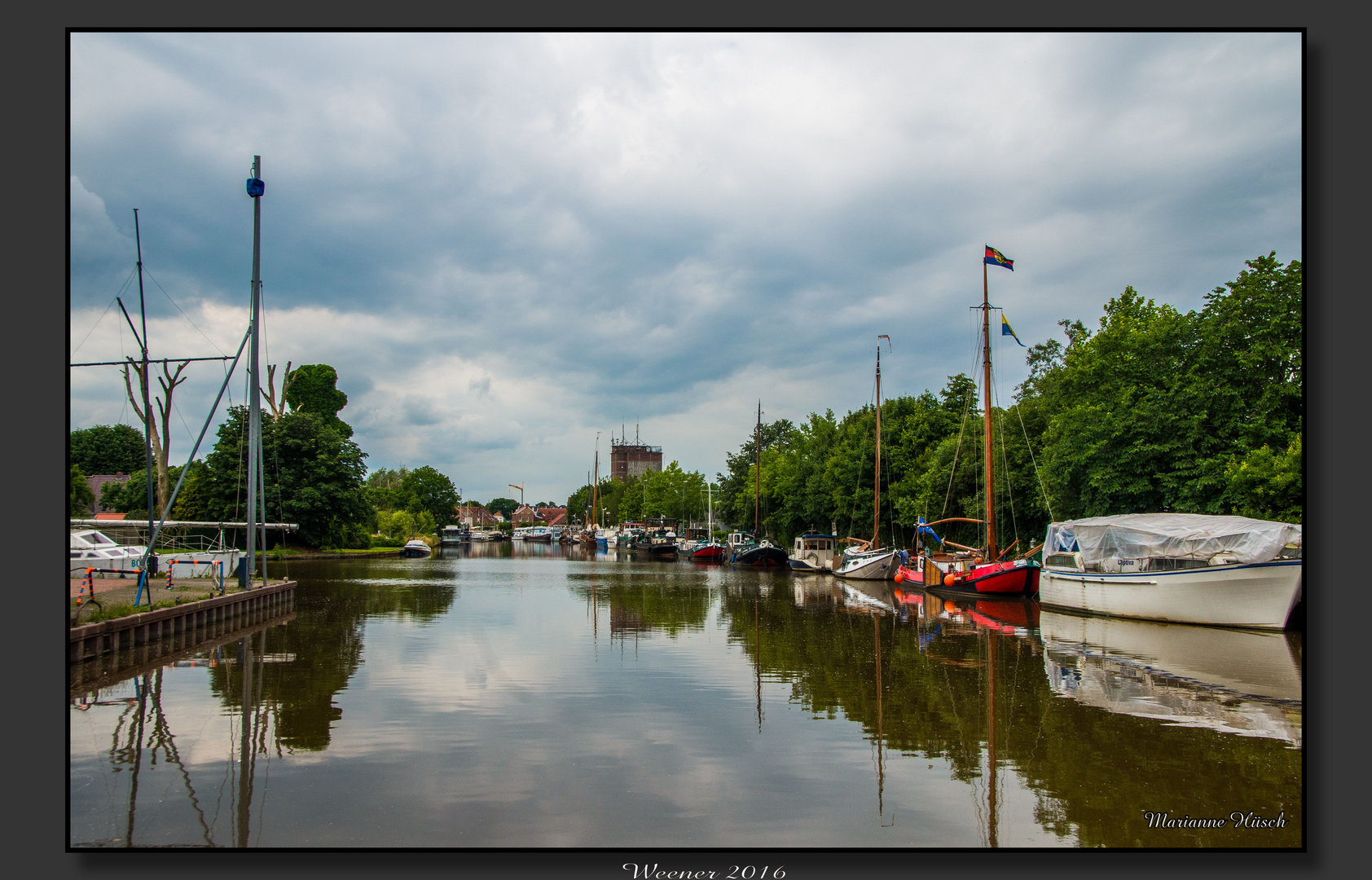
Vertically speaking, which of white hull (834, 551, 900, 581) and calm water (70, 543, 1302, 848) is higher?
calm water (70, 543, 1302, 848)

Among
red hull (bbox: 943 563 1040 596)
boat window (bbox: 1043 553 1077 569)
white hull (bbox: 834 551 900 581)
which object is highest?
boat window (bbox: 1043 553 1077 569)

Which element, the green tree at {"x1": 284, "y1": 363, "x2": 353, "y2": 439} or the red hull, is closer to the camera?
the red hull

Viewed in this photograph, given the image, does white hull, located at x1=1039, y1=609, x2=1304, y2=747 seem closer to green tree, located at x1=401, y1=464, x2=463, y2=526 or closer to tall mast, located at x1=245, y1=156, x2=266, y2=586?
tall mast, located at x1=245, y1=156, x2=266, y2=586

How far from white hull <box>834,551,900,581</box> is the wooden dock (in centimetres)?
2817

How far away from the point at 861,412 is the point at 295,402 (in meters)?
52.0

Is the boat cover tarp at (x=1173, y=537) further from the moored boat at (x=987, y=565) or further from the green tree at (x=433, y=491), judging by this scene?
the green tree at (x=433, y=491)

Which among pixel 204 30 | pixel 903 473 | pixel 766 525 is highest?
pixel 204 30

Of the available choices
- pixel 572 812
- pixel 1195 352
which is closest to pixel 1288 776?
pixel 572 812

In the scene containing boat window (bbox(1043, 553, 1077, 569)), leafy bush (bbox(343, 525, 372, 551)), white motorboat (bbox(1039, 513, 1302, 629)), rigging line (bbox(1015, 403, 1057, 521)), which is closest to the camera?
white motorboat (bbox(1039, 513, 1302, 629))

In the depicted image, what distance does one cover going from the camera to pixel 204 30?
6305 millimetres

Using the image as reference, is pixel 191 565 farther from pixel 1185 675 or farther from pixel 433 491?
pixel 433 491

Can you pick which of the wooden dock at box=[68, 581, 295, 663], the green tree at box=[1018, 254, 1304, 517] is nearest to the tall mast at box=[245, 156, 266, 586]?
the wooden dock at box=[68, 581, 295, 663]

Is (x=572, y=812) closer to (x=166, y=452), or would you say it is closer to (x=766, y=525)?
(x=166, y=452)
